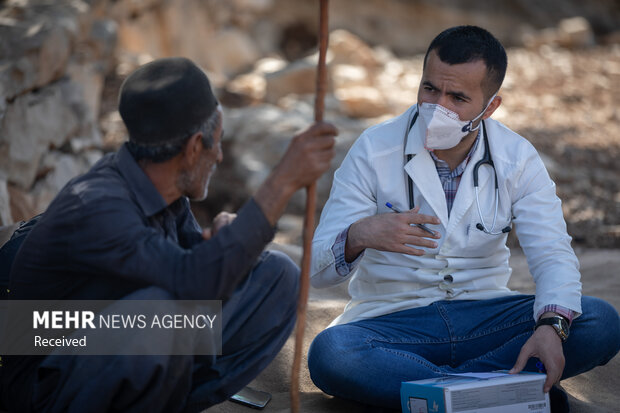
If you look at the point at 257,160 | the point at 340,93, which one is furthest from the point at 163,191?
the point at 340,93

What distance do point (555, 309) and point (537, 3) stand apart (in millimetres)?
16976

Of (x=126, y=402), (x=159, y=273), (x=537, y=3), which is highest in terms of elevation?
(x=159, y=273)

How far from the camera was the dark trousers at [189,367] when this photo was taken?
6.74ft

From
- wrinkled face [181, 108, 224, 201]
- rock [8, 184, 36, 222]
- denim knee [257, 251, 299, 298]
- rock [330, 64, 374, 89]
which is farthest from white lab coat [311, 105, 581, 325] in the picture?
rock [330, 64, 374, 89]

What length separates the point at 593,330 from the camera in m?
2.83

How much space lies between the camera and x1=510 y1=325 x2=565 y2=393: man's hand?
8.52ft

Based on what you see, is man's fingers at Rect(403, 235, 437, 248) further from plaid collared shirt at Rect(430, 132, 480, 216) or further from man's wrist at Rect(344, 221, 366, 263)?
plaid collared shirt at Rect(430, 132, 480, 216)

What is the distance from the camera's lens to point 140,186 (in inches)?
87.0

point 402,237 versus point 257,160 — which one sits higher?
point 402,237

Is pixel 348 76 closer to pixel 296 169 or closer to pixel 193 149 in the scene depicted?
pixel 193 149

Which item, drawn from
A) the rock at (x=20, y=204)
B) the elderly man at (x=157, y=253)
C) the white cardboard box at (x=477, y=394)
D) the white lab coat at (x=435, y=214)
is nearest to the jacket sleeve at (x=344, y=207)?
the white lab coat at (x=435, y=214)

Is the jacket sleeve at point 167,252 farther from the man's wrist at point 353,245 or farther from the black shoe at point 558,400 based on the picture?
the black shoe at point 558,400

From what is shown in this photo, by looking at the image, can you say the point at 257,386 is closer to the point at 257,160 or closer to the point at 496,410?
the point at 496,410

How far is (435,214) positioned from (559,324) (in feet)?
2.15
